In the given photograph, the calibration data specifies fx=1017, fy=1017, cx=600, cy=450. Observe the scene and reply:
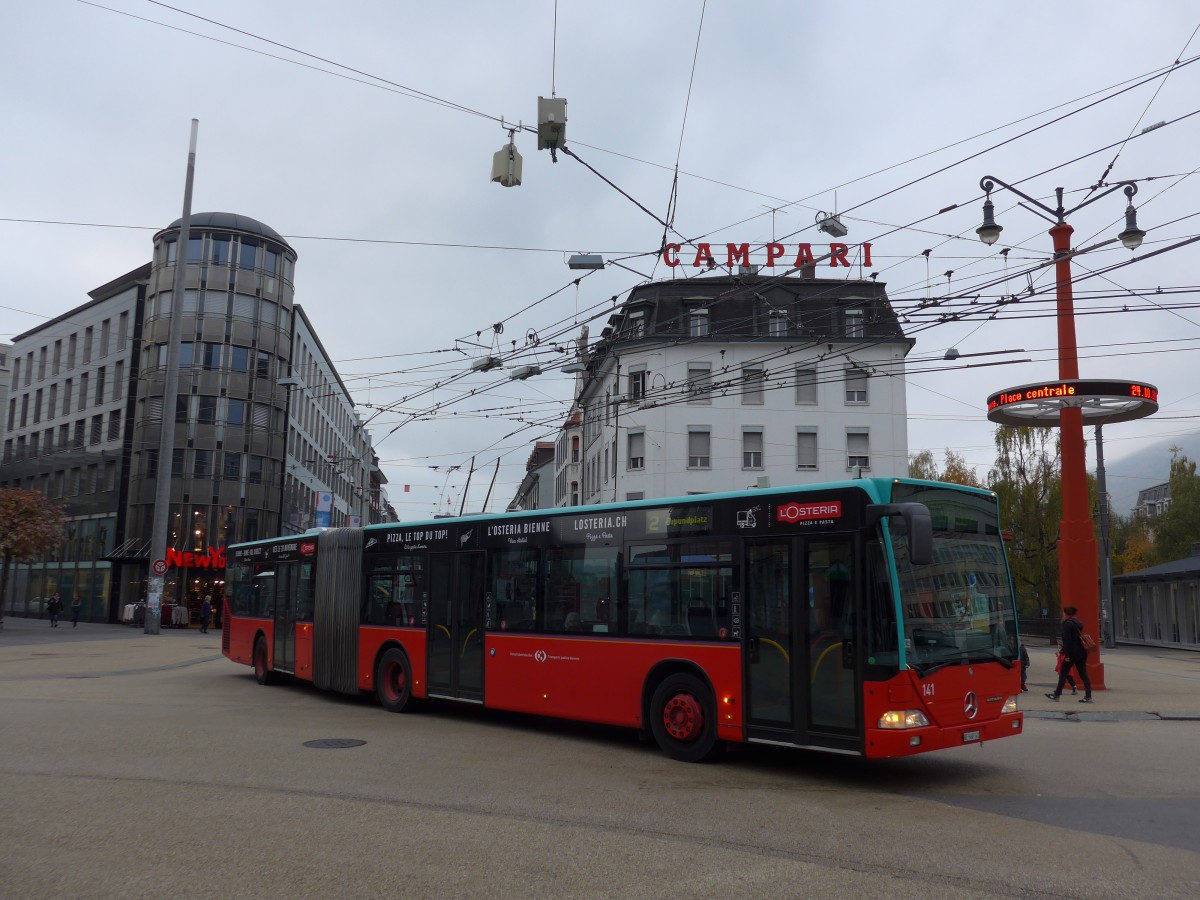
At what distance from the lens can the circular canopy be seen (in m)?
19.1

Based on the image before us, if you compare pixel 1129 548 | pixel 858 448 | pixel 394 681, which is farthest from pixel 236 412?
pixel 1129 548

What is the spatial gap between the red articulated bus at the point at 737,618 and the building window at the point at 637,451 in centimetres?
2639

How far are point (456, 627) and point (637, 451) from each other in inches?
1091

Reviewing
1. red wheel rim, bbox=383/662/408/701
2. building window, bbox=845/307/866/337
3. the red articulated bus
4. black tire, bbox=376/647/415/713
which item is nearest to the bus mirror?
the red articulated bus

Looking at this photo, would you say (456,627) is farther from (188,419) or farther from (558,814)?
(188,419)

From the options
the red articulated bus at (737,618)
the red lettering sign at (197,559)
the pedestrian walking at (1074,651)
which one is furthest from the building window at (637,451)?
the red articulated bus at (737,618)

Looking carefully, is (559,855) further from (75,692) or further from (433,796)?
(75,692)

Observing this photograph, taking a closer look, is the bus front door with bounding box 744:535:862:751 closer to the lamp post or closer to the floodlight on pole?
the floodlight on pole

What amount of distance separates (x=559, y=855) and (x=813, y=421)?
35939mm

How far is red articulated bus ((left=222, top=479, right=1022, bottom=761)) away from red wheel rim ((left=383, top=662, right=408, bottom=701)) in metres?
0.15

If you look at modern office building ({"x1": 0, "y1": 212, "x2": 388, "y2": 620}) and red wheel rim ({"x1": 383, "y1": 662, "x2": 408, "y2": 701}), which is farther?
modern office building ({"x1": 0, "y1": 212, "x2": 388, "y2": 620})

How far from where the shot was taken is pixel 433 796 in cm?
865

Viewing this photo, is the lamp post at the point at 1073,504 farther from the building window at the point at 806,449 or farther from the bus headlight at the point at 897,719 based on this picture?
the building window at the point at 806,449

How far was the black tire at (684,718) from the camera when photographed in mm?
10664
